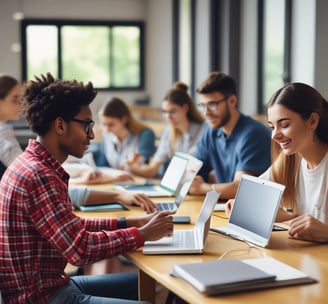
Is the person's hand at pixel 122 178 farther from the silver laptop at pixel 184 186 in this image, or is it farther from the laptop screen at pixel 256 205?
the laptop screen at pixel 256 205

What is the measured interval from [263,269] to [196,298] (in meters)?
0.30

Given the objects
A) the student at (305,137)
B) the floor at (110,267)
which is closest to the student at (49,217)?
the student at (305,137)

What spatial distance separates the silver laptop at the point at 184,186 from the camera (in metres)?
2.97

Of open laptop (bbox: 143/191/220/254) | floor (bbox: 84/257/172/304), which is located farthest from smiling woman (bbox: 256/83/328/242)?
floor (bbox: 84/257/172/304)

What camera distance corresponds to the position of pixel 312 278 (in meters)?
1.83

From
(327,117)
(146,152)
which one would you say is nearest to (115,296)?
(327,117)

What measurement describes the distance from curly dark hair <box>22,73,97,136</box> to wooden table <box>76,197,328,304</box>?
0.53 meters

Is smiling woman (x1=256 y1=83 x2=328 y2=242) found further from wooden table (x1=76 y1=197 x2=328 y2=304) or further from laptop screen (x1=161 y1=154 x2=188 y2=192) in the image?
laptop screen (x1=161 y1=154 x2=188 y2=192)

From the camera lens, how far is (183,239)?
7.53 feet

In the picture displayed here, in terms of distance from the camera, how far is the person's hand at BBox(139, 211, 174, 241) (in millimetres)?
2156

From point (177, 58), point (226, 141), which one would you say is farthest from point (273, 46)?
point (226, 141)

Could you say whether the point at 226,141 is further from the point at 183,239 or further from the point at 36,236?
the point at 36,236

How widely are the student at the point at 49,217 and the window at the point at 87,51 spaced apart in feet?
20.7

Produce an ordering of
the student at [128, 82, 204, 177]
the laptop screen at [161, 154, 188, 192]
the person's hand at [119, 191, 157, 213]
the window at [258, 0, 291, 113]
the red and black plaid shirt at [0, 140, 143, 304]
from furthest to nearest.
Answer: the window at [258, 0, 291, 113] < the student at [128, 82, 204, 177] < the laptop screen at [161, 154, 188, 192] < the person's hand at [119, 191, 157, 213] < the red and black plaid shirt at [0, 140, 143, 304]
